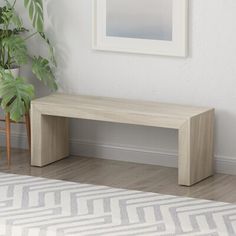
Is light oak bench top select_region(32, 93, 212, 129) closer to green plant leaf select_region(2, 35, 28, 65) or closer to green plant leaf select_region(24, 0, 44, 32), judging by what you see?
green plant leaf select_region(2, 35, 28, 65)

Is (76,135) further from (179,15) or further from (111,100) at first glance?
(179,15)

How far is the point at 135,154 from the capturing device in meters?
6.09

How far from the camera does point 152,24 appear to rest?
5.83m

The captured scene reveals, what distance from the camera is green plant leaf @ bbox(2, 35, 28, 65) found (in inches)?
237

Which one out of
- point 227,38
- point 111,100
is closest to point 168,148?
point 111,100

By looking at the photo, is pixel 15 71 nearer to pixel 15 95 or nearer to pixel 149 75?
pixel 15 95

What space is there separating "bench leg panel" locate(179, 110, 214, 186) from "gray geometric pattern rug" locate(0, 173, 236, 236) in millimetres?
313

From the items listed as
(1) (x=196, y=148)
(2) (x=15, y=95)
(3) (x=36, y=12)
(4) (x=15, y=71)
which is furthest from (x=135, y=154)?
(3) (x=36, y=12)

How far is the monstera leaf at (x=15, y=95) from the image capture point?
19.1 ft

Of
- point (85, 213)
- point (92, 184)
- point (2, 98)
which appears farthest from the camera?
point (2, 98)

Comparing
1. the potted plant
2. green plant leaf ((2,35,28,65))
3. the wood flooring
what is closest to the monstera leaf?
the potted plant

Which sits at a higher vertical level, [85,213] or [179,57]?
[179,57]

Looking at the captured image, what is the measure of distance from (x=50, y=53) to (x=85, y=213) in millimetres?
1736

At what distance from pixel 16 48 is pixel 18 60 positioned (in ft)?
0.29
